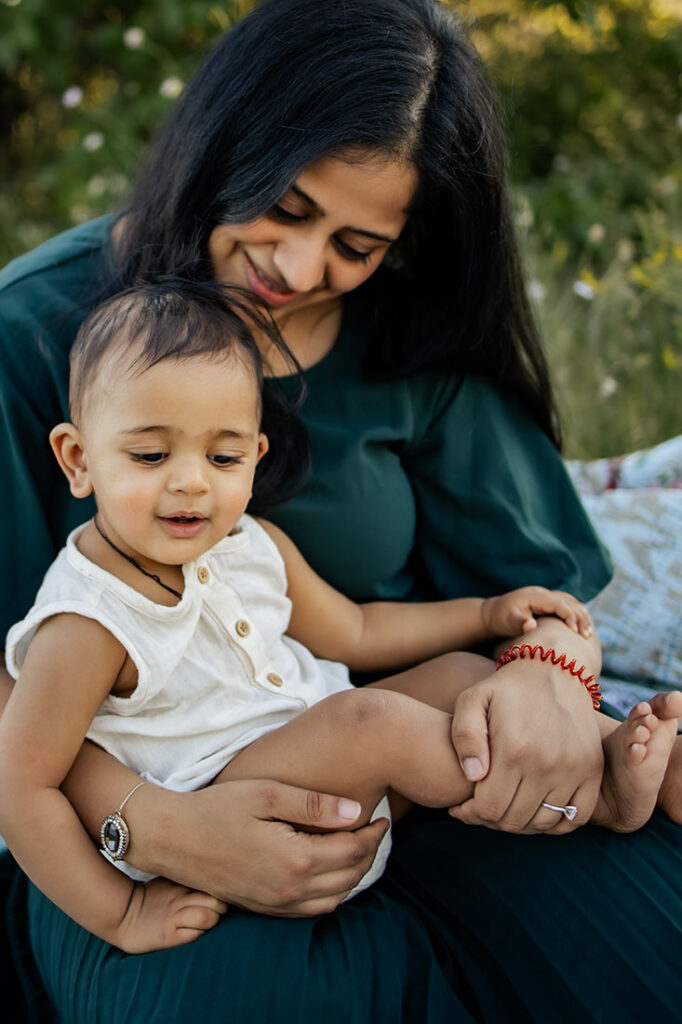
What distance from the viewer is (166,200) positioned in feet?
5.78

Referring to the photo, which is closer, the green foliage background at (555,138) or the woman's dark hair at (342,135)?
the woman's dark hair at (342,135)

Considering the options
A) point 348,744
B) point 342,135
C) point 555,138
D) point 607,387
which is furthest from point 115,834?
point 555,138

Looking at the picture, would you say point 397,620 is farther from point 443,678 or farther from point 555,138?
point 555,138

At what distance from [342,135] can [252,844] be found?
1.10m

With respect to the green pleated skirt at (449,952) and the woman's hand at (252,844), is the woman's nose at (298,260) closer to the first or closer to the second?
the woman's hand at (252,844)

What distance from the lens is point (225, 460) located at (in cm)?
151

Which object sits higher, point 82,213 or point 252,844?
point 82,213

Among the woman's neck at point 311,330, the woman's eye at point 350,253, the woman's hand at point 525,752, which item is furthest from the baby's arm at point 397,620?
the woman's eye at point 350,253

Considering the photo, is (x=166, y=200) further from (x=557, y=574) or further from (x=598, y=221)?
(x=598, y=221)

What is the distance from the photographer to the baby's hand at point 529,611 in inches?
74.6

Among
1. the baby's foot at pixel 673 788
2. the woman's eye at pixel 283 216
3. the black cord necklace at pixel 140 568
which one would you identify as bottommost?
the baby's foot at pixel 673 788

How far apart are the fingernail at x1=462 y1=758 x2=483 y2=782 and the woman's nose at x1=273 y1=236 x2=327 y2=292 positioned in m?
0.81

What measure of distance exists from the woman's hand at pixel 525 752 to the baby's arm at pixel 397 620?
255mm

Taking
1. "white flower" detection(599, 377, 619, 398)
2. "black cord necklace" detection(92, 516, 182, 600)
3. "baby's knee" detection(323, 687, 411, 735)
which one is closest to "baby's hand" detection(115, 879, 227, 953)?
"baby's knee" detection(323, 687, 411, 735)
